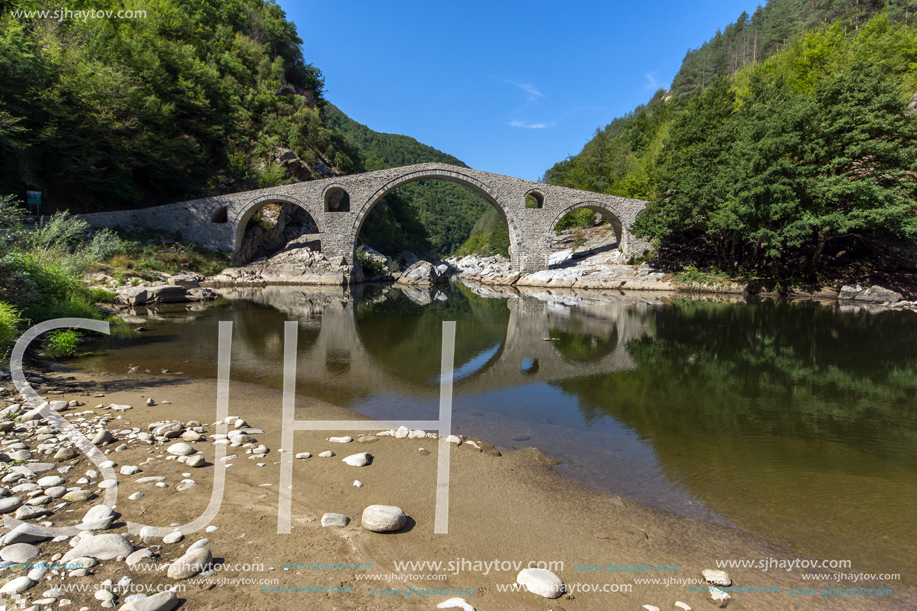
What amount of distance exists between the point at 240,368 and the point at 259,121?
29827 mm

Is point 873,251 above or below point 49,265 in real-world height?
above

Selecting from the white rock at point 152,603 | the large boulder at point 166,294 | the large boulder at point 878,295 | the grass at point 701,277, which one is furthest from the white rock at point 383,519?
the grass at point 701,277

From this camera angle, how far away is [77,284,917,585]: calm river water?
118 inches

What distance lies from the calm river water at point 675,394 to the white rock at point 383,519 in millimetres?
1618

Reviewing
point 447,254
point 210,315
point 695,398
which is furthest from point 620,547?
point 447,254

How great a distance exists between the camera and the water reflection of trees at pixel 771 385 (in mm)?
4461

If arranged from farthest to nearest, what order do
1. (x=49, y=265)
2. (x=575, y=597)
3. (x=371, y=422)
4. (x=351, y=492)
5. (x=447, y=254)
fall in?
1. (x=447, y=254)
2. (x=49, y=265)
3. (x=371, y=422)
4. (x=351, y=492)
5. (x=575, y=597)

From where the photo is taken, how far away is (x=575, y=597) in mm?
1912

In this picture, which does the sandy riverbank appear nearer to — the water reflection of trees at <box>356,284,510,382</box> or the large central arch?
the water reflection of trees at <box>356,284,510,382</box>

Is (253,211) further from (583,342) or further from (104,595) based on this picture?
(104,595)

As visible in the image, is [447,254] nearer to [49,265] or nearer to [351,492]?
[49,265]

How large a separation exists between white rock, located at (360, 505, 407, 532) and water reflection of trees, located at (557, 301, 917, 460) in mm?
2966

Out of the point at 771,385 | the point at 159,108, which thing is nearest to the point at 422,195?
the point at 159,108

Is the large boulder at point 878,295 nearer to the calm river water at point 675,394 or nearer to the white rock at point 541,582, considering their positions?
the calm river water at point 675,394
